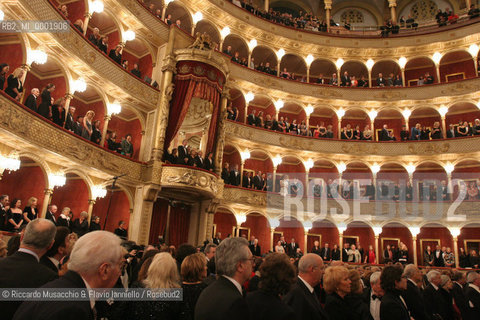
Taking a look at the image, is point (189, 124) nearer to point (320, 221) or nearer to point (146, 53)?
point (146, 53)

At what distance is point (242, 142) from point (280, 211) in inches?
173

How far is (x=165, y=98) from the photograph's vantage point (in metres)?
15.5

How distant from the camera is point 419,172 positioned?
21828 millimetres

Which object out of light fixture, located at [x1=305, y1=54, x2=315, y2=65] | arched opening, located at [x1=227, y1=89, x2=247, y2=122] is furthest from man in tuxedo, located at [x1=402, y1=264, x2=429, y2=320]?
light fixture, located at [x1=305, y1=54, x2=315, y2=65]

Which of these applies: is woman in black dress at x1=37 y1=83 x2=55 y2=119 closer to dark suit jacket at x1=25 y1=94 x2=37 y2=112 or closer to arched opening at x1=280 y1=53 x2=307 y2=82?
dark suit jacket at x1=25 y1=94 x2=37 y2=112

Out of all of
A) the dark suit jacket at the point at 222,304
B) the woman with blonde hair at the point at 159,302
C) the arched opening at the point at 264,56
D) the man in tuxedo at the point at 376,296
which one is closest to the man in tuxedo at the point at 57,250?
the woman with blonde hair at the point at 159,302

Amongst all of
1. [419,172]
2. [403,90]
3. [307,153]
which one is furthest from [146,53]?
[419,172]

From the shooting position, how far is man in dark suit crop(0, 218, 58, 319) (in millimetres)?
2584

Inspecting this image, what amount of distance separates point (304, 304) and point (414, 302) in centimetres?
243

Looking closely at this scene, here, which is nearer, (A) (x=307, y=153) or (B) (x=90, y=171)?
(B) (x=90, y=171)

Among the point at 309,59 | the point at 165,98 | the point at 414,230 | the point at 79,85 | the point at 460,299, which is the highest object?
the point at 309,59

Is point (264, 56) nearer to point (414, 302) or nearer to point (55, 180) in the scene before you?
point (55, 180)

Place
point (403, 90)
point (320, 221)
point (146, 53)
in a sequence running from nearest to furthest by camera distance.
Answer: point (146, 53) → point (320, 221) → point (403, 90)

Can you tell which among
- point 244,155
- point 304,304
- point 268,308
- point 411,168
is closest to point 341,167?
point 411,168
